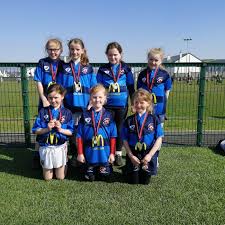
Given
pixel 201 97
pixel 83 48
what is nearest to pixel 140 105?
pixel 83 48

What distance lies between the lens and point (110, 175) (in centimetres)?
514

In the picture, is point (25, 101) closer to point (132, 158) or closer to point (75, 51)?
point (75, 51)

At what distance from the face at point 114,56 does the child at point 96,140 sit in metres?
0.61

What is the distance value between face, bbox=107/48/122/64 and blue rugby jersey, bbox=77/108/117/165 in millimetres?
868

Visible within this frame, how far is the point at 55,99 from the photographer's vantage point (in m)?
4.97

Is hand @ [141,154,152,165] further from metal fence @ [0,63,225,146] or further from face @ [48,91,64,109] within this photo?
metal fence @ [0,63,225,146]

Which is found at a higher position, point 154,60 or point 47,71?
point 154,60

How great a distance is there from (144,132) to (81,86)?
1.30 metres

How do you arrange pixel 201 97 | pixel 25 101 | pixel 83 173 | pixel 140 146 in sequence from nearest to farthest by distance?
pixel 140 146 → pixel 83 173 → pixel 25 101 → pixel 201 97

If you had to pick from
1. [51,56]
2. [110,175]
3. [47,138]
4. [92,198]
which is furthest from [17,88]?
[92,198]

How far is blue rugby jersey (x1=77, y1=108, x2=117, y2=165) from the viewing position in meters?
4.96

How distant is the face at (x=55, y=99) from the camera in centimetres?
495

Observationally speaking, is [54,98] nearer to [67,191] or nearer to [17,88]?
[67,191]

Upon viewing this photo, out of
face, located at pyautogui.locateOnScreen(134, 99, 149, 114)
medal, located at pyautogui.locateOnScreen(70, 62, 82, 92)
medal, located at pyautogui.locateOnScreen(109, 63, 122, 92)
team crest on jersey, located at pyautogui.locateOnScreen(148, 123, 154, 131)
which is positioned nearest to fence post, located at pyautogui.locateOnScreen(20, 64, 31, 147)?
medal, located at pyautogui.locateOnScreen(70, 62, 82, 92)
